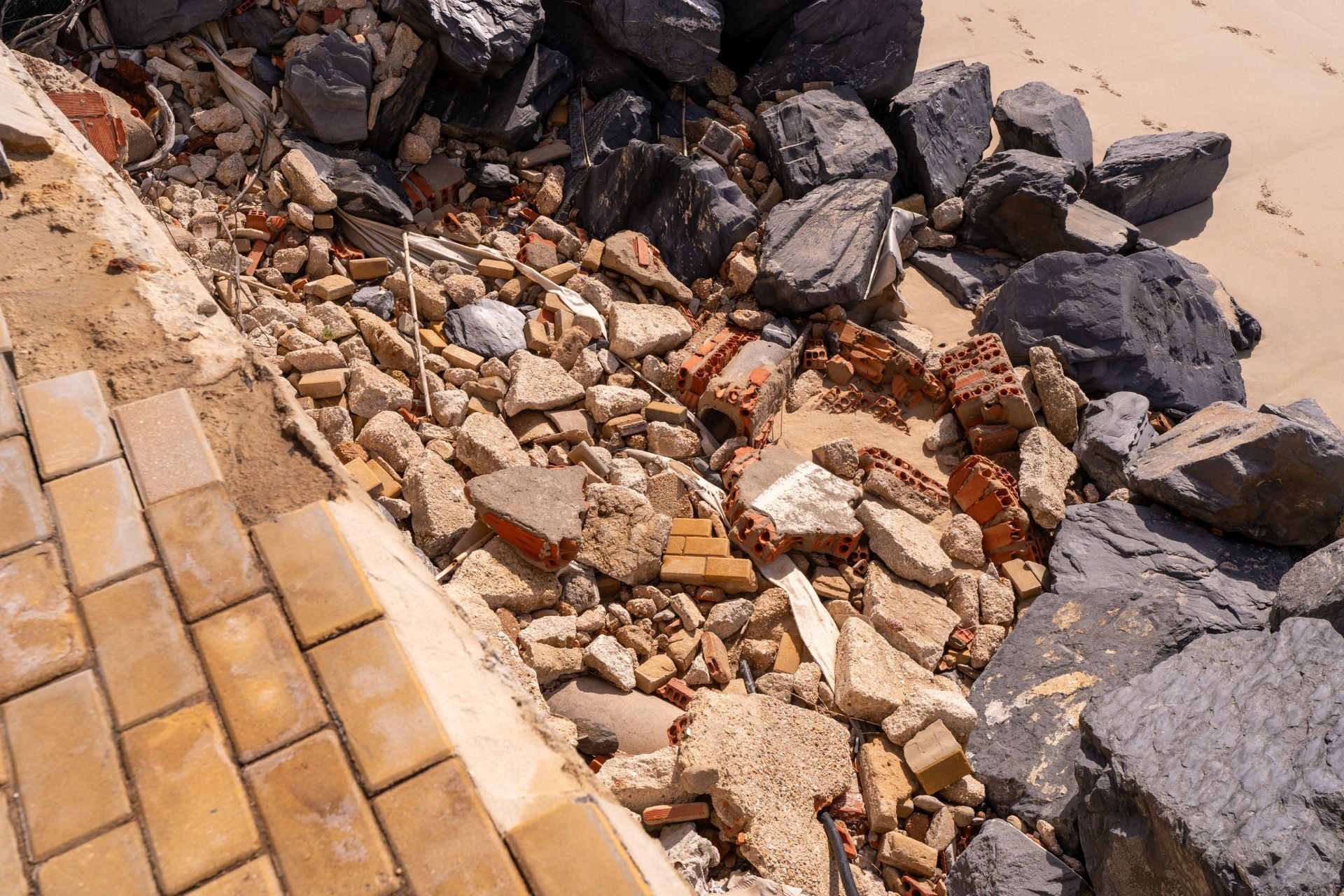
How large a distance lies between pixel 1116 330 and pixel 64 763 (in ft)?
22.0

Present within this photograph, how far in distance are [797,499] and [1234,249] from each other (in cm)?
637

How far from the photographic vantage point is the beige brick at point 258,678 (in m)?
1.72

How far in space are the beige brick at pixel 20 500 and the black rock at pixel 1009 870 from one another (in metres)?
3.71

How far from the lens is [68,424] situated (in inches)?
79.5

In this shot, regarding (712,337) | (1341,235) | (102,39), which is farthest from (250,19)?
(1341,235)

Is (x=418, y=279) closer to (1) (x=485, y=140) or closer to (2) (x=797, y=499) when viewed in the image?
(1) (x=485, y=140)

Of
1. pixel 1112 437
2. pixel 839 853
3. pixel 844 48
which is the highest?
pixel 844 48

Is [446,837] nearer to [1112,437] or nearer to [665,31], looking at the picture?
[1112,437]

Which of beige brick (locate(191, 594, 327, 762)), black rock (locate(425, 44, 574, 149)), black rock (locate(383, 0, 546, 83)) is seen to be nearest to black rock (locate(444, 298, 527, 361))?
black rock (locate(425, 44, 574, 149))

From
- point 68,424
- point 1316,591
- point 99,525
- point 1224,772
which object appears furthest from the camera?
point 1316,591

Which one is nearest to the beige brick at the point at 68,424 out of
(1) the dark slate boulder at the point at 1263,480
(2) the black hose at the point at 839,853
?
(2) the black hose at the point at 839,853

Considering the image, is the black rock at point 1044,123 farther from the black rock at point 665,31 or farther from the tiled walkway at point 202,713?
the tiled walkway at point 202,713

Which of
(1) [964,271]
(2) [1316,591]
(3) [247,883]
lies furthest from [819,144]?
(3) [247,883]

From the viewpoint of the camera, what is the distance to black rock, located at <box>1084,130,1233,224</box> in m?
8.38
